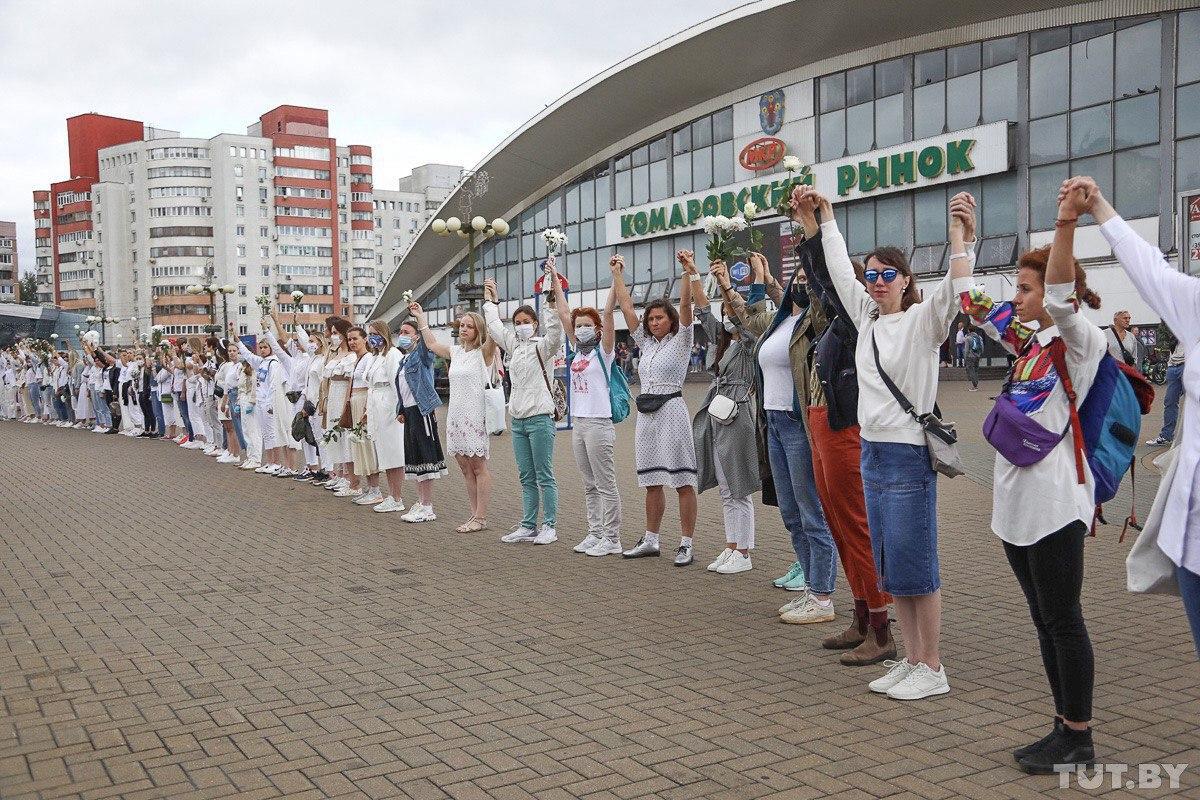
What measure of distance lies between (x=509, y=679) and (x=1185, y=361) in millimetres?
3304

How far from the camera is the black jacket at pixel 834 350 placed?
5203mm

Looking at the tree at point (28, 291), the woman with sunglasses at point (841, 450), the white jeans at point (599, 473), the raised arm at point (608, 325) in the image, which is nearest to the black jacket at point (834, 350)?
the woman with sunglasses at point (841, 450)

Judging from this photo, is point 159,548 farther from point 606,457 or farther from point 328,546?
point 606,457

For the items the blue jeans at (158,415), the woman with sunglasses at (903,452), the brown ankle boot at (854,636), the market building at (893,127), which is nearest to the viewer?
the woman with sunglasses at (903,452)

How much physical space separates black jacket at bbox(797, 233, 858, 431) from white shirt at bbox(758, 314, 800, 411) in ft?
2.63

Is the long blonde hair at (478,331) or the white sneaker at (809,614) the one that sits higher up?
the long blonde hair at (478,331)

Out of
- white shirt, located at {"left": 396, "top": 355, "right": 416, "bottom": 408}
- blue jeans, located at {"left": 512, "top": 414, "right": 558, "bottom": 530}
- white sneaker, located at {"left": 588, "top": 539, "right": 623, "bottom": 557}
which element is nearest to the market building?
white shirt, located at {"left": 396, "top": 355, "right": 416, "bottom": 408}

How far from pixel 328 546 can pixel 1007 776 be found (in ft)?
21.4

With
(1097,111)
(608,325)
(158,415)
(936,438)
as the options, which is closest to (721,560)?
(608,325)

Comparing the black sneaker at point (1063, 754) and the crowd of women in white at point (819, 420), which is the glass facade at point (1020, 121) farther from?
the black sneaker at point (1063, 754)

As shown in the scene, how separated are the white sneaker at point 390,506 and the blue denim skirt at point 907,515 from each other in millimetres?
7326

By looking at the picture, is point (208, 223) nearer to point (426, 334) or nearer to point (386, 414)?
point (386, 414)

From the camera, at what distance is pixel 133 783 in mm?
3965

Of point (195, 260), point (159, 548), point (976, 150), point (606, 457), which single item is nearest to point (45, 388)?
point (159, 548)
